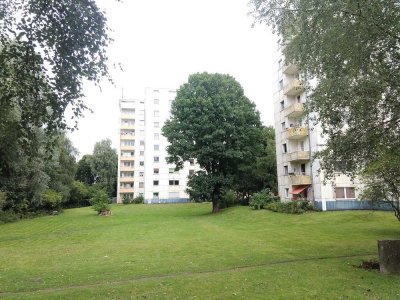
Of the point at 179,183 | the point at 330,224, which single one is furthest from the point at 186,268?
the point at 179,183

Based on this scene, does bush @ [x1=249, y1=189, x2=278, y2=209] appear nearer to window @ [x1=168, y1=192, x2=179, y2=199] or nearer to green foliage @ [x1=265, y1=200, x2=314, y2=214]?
green foliage @ [x1=265, y1=200, x2=314, y2=214]

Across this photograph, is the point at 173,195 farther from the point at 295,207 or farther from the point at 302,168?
the point at 295,207

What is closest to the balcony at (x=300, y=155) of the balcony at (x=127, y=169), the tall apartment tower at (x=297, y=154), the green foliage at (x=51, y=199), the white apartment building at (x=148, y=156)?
the tall apartment tower at (x=297, y=154)

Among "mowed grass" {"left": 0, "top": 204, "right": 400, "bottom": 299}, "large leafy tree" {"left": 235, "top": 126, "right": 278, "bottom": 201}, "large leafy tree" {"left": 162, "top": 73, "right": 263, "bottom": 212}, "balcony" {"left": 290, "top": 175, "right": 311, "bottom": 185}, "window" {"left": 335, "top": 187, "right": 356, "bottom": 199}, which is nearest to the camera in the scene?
"mowed grass" {"left": 0, "top": 204, "right": 400, "bottom": 299}

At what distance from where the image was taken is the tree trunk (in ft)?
38.3

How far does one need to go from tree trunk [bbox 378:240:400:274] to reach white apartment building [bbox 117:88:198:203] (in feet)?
211

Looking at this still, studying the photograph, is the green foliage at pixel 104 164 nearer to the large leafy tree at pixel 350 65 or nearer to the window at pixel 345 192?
the window at pixel 345 192

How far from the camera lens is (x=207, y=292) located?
32.5 feet

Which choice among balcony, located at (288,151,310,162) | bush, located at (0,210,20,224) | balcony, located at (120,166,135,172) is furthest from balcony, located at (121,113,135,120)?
balcony, located at (288,151,310,162)

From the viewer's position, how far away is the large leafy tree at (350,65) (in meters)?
10.3

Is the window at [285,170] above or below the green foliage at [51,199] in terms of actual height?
above

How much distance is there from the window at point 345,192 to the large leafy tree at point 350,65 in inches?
920

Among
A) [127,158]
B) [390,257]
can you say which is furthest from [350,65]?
[127,158]

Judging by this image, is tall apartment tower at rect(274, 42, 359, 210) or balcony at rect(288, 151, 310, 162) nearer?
tall apartment tower at rect(274, 42, 359, 210)
